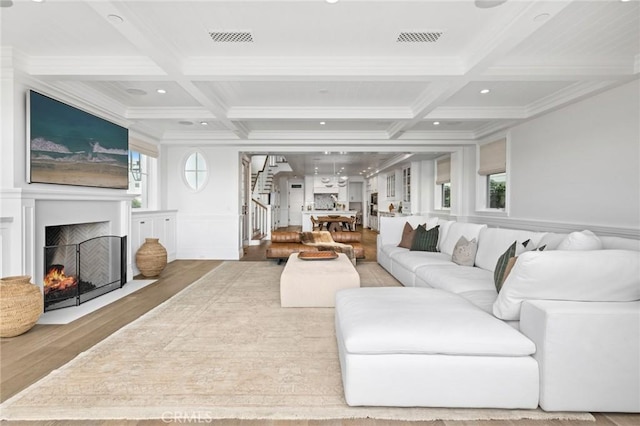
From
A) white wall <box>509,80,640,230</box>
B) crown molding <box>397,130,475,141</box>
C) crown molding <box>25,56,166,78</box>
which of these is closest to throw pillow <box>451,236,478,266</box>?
white wall <box>509,80,640,230</box>

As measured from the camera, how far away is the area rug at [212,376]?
1.78 m

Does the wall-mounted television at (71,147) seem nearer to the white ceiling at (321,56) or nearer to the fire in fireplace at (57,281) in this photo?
the white ceiling at (321,56)

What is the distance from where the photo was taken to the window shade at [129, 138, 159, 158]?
537cm

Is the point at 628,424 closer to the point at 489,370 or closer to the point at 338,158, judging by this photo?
the point at 489,370

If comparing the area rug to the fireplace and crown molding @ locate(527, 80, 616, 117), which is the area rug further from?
crown molding @ locate(527, 80, 616, 117)

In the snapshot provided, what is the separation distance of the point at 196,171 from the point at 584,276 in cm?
670

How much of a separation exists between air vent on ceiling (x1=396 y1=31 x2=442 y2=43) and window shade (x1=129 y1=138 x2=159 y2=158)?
446 centimetres

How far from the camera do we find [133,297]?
404 centimetres

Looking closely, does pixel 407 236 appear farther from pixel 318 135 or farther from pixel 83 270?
pixel 83 270

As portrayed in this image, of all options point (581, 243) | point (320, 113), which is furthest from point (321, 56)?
point (581, 243)

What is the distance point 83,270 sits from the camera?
4.06 meters

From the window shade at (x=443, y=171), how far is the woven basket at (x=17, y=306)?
24.7ft

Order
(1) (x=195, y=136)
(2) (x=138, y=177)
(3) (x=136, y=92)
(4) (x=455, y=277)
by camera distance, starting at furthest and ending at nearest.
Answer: (1) (x=195, y=136) < (2) (x=138, y=177) < (3) (x=136, y=92) < (4) (x=455, y=277)

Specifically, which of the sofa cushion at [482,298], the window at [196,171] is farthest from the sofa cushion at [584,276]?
the window at [196,171]
